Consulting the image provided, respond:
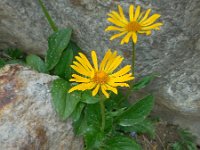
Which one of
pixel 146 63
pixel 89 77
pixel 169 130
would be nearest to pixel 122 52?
pixel 146 63

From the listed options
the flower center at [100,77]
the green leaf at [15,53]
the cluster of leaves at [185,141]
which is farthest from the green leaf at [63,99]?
the cluster of leaves at [185,141]

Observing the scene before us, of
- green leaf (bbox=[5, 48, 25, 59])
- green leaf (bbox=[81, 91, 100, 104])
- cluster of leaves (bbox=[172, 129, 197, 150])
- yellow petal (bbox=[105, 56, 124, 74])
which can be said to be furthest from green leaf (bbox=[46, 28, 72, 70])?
cluster of leaves (bbox=[172, 129, 197, 150])

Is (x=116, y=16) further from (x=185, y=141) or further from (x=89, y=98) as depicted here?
(x=185, y=141)

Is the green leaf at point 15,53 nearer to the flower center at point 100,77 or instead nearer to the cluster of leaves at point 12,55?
the cluster of leaves at point 12,55

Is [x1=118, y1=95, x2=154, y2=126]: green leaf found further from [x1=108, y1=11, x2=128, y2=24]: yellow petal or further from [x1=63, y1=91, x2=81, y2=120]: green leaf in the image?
[x1=108, y1=11, x2=128, y2=24]: yellow petal

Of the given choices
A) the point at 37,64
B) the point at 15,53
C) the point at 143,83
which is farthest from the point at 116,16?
the point at 15,53

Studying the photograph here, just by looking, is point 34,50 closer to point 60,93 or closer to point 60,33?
point 60,33
